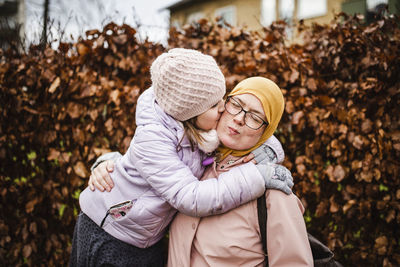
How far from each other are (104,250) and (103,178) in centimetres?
44

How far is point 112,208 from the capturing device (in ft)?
5.85

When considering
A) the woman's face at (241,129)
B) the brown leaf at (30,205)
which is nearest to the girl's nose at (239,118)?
the woman's face at (241,129)

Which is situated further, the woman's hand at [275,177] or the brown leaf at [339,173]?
the brown leaf at [339,173]

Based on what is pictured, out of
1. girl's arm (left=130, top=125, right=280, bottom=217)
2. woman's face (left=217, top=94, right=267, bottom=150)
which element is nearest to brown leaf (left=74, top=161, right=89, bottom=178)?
girl's arm (left=130, top=125, right=280, bottom=217)

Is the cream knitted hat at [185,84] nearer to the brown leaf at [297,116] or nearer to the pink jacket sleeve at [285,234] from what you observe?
the pink jacket sleeve at [285,234]

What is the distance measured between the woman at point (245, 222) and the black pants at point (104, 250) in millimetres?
234

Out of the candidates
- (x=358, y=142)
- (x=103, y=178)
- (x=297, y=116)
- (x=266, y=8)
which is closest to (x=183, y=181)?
(x=103, y=178)

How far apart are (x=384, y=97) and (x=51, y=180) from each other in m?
3.06

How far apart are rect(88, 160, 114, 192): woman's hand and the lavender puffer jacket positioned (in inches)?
1.3

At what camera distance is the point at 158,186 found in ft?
5.20

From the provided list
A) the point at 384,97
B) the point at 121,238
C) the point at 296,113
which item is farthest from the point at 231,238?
the point at 384,97

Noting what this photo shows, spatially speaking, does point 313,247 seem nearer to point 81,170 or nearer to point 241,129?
point 241,129

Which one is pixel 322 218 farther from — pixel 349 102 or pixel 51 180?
pixel 51 180

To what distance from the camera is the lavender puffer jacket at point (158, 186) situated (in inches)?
59.6
